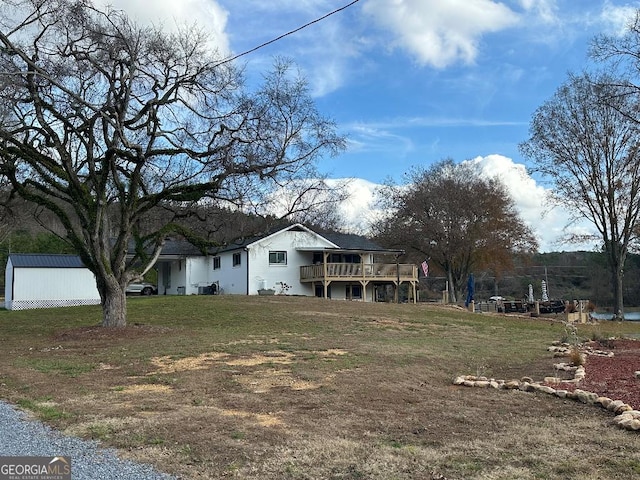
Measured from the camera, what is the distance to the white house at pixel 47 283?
103 ft

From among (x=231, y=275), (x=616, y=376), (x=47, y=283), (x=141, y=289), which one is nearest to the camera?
(x=616, y=376)

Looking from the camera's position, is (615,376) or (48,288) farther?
(48,288)

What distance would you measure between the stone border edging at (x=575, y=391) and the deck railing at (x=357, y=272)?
2584 cm

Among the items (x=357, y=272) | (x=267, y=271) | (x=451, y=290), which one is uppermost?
(x=267, y=271)

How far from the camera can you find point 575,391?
26.0 ft

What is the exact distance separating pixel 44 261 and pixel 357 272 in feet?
59.4

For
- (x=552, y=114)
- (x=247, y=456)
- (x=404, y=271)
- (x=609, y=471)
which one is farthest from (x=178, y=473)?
(x=404, y=271)

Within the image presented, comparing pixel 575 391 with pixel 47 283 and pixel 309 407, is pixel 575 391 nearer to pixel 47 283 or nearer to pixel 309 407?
pixel 309 407

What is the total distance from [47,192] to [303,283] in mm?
23416

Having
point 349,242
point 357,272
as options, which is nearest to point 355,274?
point 357,272

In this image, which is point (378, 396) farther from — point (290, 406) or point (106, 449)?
point (106, 449)

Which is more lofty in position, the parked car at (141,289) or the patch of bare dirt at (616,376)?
the parked car at (141,289)

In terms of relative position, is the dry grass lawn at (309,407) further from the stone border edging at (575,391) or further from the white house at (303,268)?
the white house at (303,268)

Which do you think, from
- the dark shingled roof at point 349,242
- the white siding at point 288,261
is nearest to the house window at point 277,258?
the white siding at point 288,261
